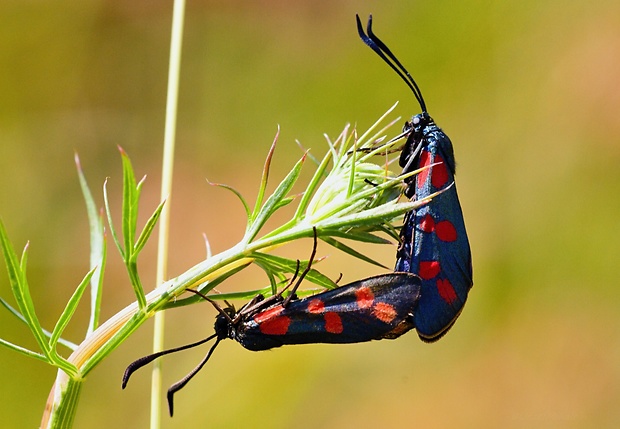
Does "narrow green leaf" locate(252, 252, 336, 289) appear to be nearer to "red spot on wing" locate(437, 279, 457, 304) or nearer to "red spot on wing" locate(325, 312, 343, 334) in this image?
"red spot on wing" locate(325, 312, 343, 334)

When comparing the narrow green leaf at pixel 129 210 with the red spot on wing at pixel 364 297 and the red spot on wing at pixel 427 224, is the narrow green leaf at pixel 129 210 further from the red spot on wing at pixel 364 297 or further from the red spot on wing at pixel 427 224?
the red spot on wing at pixel 427 224

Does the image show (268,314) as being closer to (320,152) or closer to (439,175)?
(439,175)

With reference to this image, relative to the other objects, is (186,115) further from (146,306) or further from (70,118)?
(146,306)

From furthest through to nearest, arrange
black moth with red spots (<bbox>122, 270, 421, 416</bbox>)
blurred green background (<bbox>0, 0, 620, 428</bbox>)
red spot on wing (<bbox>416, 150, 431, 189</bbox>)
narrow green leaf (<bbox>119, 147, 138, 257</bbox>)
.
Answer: blurred green background (<bbox>0, 0, 620, 428</bbox>) < red spot on wing (<bbox>416, 150, 431, 189</bbox>) < black moth with red spots (<bbox>122, 270, 421, 416</bbox>) < narrow green leaf (<bbox>119, 147, 138, 257</bbox>)

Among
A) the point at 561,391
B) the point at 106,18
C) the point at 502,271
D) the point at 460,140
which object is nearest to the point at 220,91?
the point at 106,18

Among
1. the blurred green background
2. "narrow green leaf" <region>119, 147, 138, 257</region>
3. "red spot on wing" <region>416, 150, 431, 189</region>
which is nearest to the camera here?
"narrow green leaf" <region>119, 147, 138, 257</region>

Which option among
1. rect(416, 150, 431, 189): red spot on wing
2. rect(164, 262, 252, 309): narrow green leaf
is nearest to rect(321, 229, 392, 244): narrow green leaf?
rect(164, 262, 252, 309): narrow green leaf

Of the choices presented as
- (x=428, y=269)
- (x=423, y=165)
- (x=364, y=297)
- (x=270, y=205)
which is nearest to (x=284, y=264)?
(x=270, y=205)
